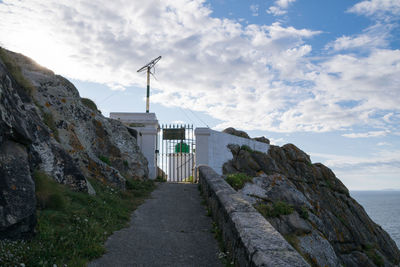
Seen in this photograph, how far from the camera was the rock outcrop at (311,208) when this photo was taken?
7.71 m

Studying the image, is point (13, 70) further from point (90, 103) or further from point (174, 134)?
point (174, 134)

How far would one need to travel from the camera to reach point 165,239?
5691 mm

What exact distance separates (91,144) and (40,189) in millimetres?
5155

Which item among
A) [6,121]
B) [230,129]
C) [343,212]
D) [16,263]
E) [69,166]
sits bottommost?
[343,212]

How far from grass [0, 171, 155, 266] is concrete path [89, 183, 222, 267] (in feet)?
0.77

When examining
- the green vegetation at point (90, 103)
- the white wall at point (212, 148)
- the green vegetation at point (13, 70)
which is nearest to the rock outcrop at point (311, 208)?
the white wall at point (212, 148)

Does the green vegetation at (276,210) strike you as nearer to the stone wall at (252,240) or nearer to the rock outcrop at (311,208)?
the rock outcrop at (311,208)

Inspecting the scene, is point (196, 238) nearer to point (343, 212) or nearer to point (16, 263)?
point (16, 263)

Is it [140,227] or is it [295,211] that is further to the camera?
[295,211]

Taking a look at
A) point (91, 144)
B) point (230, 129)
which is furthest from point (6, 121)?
point (230, 129)

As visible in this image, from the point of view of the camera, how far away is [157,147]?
15.1 metres

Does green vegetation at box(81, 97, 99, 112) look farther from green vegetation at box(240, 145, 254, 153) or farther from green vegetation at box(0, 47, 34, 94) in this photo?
green vegetation at box(240, 145, 254, 153)

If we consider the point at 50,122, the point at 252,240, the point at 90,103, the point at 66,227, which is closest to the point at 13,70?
the point at 50,122

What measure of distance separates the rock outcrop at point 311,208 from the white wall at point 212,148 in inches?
15.2
